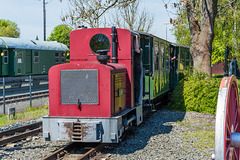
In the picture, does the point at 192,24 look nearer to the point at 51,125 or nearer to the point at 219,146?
the point at 51,125

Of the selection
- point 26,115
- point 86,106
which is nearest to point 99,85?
point 86,106

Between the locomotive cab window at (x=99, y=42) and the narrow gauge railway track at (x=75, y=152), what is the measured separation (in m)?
2.46

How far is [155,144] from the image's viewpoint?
287 inches

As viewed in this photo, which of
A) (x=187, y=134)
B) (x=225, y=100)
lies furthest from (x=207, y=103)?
(x=225, y=100)

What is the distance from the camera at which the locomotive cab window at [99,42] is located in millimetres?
7816

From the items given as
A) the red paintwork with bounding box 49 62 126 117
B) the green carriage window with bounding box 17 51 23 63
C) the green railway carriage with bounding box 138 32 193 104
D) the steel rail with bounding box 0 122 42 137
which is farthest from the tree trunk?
the green carriage window with bounding box 17 51 23 63

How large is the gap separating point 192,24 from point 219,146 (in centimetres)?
1342

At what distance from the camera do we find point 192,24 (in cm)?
1423

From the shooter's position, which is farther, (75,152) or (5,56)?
(5,56)

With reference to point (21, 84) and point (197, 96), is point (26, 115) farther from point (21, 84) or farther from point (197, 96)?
point (197, 96)

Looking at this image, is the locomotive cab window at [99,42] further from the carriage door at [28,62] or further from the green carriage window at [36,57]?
the green carriage window at [36,57]

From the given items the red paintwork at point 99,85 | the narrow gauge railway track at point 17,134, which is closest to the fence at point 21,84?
the narrow gauge railway track at point 17,134

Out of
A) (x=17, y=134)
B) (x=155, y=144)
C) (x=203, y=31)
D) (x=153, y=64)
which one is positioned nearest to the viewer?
(x=155, y=144)

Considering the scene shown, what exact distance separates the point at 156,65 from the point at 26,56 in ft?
48.0
